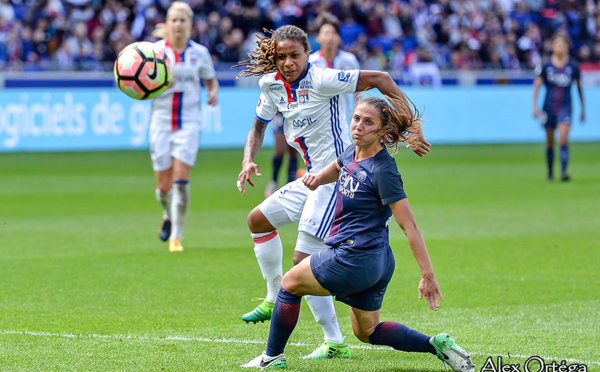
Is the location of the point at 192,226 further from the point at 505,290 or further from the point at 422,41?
the point at 422,41

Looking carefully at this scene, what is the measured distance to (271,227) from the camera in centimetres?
611

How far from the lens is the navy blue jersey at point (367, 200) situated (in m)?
4.80

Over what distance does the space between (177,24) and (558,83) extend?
944 centimetres

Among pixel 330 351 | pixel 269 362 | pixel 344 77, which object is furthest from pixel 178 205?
pixel 269 362

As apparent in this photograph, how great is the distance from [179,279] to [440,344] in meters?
3.67

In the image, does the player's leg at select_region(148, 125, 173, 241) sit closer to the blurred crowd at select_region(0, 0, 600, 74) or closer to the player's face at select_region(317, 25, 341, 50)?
the player's face at select_region(317, 25, 341, 50)

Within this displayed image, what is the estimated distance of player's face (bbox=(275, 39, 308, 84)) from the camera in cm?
580

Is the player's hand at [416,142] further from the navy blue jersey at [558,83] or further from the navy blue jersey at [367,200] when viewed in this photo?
the navy blue jersey at [558,83]

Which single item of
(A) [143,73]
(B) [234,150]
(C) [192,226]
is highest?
(A) [143,73]

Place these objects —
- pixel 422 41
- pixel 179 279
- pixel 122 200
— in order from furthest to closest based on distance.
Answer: pixel 422 41, pixel 122 200, pixel 179 279

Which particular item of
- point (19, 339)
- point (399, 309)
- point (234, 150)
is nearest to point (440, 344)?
point (399, 309)

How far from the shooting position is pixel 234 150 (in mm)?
23484

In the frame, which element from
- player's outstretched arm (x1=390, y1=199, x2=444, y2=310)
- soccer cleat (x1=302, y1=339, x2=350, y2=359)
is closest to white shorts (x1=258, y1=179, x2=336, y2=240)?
soccer cleat (x1=302, y1=339, x2=350, y2=359)

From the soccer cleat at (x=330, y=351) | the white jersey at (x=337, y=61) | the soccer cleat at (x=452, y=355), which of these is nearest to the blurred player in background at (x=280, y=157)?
the white jersey at (x=337, y=61)
